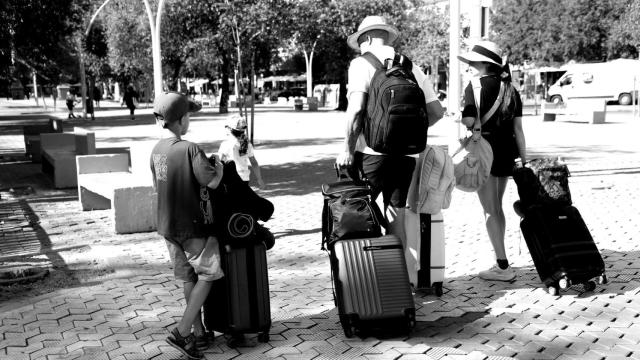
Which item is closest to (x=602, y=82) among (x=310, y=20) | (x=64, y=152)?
(x=310, y=20)

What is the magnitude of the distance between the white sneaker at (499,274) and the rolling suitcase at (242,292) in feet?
7.12

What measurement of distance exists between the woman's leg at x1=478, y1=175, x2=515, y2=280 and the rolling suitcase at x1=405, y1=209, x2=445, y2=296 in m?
0.57

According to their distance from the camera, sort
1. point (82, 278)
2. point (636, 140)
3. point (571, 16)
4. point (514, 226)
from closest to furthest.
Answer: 1. point (82, 278)
2. point (514, 226)
3. point (636, 140)
4. point (571, 16)

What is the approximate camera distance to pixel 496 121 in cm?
535

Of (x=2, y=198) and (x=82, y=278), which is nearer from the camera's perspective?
(x=82, y=278)

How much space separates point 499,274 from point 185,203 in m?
2.81

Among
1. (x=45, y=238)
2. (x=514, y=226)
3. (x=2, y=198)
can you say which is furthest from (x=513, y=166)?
(x=2, y=198)

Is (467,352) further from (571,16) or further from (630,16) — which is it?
(571,16)

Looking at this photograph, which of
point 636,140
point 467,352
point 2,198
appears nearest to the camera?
point 467,352

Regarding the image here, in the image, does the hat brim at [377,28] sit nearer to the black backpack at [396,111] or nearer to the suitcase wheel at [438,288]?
the black backpack at [396,111]

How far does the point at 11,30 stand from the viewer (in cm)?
1379

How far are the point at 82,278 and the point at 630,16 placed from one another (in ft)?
113

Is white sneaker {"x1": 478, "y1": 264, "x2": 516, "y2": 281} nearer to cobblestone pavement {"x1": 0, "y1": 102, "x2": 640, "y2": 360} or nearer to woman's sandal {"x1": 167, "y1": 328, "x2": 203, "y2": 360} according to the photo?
cobblestone pavement {"x1": 0, "y1": 102, "x2": 640, "y2": 360}

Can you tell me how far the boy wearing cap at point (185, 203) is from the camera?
3.90 m
